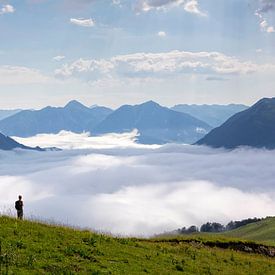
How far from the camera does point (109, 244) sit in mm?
31906

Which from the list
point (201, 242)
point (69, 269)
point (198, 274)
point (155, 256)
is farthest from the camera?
point (201, 242)

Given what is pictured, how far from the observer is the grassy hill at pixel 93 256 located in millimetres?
24203

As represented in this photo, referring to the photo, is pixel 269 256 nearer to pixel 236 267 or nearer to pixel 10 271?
pixel 236 267

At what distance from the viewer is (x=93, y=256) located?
27750 mm

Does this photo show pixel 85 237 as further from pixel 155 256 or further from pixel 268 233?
pixel 268 233

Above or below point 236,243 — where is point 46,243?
above

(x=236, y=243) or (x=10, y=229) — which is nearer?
(x=10, y=229)

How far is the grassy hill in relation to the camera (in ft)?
79.4

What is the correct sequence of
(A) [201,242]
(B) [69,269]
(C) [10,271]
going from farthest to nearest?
(A) [201,242] → (B) [69,269] → (C) [10,271]

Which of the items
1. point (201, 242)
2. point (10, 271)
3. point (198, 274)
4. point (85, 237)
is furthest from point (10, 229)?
point (201, 242)

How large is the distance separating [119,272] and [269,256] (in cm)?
2603

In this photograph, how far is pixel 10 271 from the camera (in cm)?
2161

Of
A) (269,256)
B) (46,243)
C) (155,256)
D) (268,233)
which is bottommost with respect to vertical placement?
(268,233)

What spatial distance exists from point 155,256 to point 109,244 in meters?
3.39
